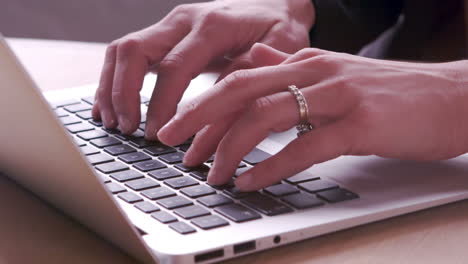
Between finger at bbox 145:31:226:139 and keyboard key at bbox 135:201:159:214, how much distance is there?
0.20 meters

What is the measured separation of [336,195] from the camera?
1.98ft

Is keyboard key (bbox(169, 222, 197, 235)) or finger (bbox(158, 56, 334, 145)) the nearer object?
keyboard key (bbox(169, 222, 197, 235))

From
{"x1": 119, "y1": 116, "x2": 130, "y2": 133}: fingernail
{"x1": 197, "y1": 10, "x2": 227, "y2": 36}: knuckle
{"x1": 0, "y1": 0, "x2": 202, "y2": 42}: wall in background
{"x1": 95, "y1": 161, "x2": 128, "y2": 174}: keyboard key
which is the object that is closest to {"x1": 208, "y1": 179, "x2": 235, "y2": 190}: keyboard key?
{"x1": 95, "y1": 161, "x2": 128, "y2": 174}: keyboard key

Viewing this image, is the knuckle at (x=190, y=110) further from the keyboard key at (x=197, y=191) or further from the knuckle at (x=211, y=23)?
the knuckle at (x=211, y=23)

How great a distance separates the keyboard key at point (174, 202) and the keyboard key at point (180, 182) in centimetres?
3

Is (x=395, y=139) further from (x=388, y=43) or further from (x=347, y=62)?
(x=388, y=43)

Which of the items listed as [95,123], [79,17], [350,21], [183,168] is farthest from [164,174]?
[79,17]

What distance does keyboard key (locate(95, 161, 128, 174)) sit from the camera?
2.25ft

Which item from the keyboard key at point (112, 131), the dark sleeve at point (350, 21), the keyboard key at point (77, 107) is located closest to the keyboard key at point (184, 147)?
the keyboard key at point (112, 131)

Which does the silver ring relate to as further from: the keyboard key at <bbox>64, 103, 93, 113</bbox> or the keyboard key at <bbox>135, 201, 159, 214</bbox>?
the keyboard key at <bbox>64, 103, 93, 113</bbox>

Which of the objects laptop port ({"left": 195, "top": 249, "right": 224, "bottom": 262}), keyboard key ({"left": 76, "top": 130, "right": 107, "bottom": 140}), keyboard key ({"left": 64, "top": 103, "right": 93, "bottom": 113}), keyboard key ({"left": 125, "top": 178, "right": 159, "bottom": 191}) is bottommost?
laptop port ({"left": 195, "top": 249, "right": 224, "bottom": 262})

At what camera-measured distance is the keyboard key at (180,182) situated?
2.07 ft

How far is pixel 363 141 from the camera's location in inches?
25.4

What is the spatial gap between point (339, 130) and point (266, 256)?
156mm
